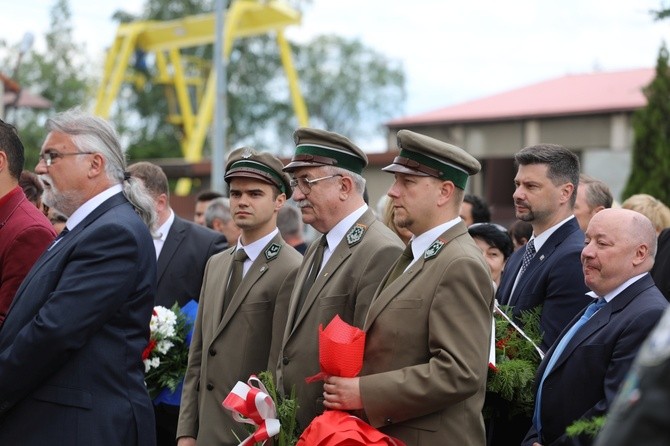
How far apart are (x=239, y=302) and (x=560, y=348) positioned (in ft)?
5.74

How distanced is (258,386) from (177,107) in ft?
128

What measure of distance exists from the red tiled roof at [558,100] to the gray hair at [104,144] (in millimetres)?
23631

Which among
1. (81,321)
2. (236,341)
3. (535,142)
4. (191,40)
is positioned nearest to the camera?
(81,321)

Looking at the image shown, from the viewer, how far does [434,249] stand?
4164 millimetres

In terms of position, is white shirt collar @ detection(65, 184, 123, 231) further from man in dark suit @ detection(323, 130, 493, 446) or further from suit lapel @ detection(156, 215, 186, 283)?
suit lapel @ detection(156, 215, 186, 283)

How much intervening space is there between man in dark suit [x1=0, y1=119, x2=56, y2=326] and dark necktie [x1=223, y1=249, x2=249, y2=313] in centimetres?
101

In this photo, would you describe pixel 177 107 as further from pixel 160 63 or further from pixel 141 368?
pixel 141 368

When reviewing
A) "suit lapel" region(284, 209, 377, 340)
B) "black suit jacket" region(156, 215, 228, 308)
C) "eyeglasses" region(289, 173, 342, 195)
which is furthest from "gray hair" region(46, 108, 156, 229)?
"black suit jacket" region(156, 215, 228, 308)

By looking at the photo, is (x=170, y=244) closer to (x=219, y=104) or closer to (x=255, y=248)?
(x=255, y=248)

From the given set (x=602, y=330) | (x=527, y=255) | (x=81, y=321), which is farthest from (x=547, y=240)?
(x=81, y=321)

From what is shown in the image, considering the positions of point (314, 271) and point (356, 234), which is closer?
point (356, 234)

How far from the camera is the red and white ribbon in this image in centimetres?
430

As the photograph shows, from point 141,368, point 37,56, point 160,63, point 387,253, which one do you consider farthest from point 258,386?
point 37,56

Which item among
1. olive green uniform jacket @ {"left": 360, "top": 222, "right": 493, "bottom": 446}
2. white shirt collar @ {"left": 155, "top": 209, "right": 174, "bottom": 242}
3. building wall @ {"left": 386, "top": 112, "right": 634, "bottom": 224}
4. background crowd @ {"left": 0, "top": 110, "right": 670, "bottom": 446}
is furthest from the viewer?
building wall @ {"left": 386, "top": 112, "right": 634, "bottom": 224}
